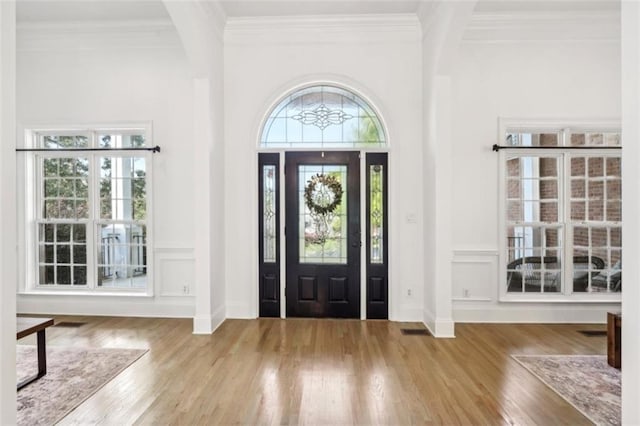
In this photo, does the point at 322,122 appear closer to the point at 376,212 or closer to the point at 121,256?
the point at 376,212

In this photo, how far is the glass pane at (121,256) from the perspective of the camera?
4832 mm

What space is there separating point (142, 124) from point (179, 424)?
3644 millimetres

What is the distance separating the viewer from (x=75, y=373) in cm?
304

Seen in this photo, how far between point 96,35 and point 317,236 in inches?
147

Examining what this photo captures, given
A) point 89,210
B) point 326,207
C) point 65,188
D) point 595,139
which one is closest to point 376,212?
point 326,207

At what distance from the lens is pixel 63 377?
2.96 metres

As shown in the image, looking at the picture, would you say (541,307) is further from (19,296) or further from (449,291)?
(19,296)

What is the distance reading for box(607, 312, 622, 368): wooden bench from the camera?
3131mm

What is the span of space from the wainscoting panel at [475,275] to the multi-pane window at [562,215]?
204 millimetres

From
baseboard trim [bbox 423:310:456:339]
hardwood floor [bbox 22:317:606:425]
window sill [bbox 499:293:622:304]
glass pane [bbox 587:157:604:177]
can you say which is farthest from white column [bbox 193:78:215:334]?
glass pane [bbox 587:157:604:177]

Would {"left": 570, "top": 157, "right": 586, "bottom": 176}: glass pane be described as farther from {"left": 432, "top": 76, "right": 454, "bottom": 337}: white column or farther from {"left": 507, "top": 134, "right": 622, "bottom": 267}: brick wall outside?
{"left": 432, "top": 76, "right": 454, "bottom": 337}: white column

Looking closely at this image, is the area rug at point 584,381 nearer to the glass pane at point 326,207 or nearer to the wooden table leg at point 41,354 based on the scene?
the glass pane at point 326,207

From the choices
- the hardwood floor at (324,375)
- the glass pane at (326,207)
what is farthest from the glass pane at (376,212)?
the hardwood floor at (324,375)

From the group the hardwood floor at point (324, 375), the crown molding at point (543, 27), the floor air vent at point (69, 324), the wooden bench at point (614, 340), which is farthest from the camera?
the crown molding at point (543, 27)
